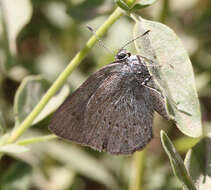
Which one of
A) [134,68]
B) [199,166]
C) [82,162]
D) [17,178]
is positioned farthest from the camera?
[82,162]

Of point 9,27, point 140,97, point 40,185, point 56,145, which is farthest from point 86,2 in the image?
point 40,185

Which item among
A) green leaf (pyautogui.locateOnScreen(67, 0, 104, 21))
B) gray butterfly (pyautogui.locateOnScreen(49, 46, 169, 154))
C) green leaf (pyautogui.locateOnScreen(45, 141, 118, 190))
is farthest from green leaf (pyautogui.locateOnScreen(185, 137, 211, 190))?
green leaf (pyautogui.locateOnScreen(45, 141, 118, 190))

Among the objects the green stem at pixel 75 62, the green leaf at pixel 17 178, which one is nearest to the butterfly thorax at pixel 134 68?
the green stem at pixel 75 62

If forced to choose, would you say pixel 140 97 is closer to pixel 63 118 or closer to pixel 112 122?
pixel 112 122

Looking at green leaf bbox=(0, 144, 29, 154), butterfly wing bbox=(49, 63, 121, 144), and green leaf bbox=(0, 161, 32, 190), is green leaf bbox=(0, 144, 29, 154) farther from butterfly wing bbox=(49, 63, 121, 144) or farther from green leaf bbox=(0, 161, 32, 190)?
green leaf bbox=(0, 161, 32, 190)

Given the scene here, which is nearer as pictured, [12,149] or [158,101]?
[12,149]

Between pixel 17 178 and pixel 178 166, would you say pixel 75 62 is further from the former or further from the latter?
pixel 17 178

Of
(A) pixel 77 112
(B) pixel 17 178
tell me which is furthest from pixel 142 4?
(B) pixel 17 178
